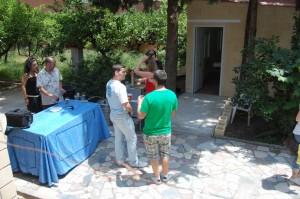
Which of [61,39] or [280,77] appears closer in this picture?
[280,77]

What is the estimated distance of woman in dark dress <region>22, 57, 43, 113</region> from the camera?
6172mm

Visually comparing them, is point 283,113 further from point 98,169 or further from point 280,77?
point 98,169

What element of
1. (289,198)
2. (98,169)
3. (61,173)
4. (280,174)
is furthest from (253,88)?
(61,173)

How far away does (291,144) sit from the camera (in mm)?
6156

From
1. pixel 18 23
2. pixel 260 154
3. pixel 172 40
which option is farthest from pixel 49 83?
pixel 18 23

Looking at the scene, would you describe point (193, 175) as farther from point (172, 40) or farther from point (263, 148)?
point (172, 40)

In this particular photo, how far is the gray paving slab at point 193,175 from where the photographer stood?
4711mm

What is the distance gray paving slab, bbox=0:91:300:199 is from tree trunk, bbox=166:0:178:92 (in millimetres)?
2038

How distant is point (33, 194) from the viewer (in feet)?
15.3

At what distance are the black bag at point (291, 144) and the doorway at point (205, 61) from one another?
3.92m

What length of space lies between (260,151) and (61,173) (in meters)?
3.75

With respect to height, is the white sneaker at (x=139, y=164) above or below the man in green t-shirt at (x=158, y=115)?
below

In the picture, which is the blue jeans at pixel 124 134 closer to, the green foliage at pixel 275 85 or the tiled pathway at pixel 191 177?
the tiled pathway at pixel 191 177

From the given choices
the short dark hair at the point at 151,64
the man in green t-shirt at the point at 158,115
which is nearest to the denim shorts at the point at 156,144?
the man in green t-shirt at the point at 158,115
